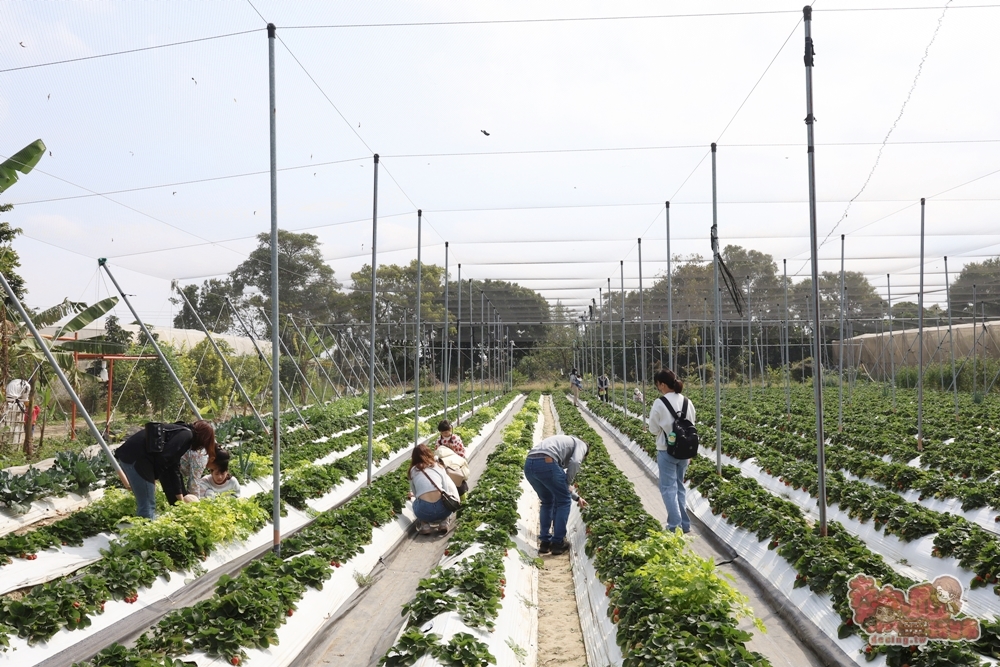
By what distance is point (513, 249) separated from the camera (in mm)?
24781

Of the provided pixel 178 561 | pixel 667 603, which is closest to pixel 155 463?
pixel 178 561

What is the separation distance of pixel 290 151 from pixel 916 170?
41.1 feet

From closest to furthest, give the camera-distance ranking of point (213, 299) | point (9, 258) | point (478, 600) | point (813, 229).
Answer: point (478, 600)
point (813, 229)
point (9, 258)
point (213, 299)

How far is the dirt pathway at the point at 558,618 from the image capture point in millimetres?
5907

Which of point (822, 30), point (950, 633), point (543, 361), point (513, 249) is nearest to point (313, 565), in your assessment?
point (950, 633)

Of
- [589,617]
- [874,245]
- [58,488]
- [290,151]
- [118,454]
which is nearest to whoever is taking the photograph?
[589,617]

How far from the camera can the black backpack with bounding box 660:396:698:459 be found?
8.47 meters

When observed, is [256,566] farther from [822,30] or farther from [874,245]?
[874,245]

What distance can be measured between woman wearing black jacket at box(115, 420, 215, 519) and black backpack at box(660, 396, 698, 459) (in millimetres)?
5058

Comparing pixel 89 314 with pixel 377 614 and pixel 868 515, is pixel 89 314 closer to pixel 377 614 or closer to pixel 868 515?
pixel 377 614

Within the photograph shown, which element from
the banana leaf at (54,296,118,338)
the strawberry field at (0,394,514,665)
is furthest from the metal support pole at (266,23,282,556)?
the banana leaf at (54,296,118,338)

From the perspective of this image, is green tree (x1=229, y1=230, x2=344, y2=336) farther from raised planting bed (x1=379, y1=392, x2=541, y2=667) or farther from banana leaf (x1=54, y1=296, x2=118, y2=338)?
raised planting bed (x1=379, y1=392, x2=541, y2=667)

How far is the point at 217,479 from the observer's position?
973cm

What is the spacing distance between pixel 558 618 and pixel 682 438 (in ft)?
8.30
